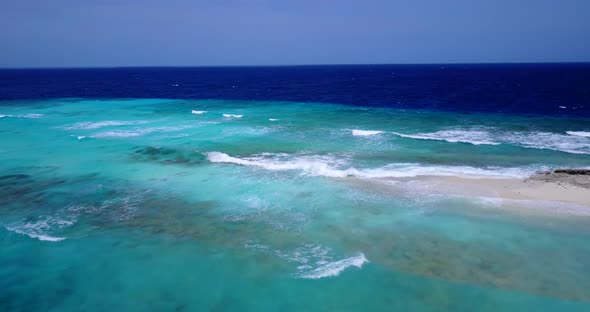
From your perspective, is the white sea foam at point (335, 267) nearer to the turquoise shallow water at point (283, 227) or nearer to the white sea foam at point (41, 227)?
the turquoise shallow water at point (283, 227)

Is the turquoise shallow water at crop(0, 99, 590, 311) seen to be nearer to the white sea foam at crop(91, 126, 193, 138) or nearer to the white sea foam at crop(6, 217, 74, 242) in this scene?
the white sea foam at crop(6, 217, 74, 242)

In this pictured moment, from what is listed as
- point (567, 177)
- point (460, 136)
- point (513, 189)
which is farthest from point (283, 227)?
point (460, 136)

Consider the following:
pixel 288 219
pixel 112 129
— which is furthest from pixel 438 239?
pixel 112 129

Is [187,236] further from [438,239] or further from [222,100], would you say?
[222,100]

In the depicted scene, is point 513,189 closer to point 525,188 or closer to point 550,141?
point 525,188

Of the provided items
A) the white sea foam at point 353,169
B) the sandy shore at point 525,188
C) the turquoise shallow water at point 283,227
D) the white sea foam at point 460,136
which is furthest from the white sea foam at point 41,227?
the white sea foam at point 460,136

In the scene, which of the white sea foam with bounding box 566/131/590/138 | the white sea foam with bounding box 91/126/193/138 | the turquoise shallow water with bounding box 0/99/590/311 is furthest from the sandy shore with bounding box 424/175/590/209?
the white sea foam with bounding box 91/126/193/138

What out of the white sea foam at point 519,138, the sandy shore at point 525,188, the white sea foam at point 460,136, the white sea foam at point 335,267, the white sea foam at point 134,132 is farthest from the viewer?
the white sea foam at point 134,132
